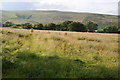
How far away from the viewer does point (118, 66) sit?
255 inches

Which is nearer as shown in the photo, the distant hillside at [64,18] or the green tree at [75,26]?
the green tree at [75,26]

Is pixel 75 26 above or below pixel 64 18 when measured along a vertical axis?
below

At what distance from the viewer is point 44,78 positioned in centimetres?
496

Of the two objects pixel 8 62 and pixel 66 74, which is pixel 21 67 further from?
pixel 66 74

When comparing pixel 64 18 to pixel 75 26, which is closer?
pixel 75 26

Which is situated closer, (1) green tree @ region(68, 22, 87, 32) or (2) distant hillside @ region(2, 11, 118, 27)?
(1) green tree @ region(68, 22, 87, 32)

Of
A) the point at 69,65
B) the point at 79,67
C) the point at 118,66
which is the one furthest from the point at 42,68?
the point at 118,66

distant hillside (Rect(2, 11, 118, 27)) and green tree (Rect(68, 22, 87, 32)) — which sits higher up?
distant hillside (Rect(2, 11, 118, 27))

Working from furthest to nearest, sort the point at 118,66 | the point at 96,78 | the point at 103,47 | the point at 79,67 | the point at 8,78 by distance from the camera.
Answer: the point at 103,47, the point at 118,66, the point at 79,67, the point at 96,78, the point at 8,78

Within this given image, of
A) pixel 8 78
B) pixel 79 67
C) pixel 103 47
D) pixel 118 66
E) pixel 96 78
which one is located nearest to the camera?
pixel 8 78

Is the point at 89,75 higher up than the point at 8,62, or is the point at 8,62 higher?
the point at 8,62

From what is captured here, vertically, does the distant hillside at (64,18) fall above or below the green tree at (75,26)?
above

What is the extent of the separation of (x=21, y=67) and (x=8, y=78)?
81cm

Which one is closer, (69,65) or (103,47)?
(69,65)
